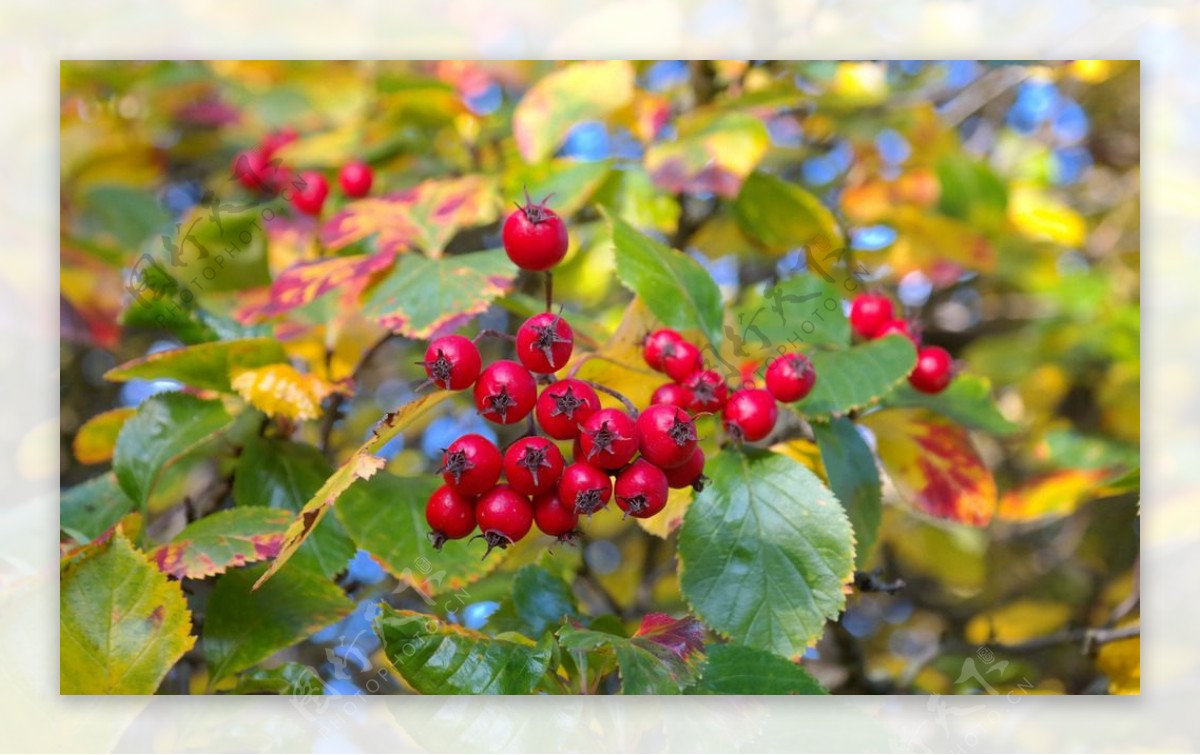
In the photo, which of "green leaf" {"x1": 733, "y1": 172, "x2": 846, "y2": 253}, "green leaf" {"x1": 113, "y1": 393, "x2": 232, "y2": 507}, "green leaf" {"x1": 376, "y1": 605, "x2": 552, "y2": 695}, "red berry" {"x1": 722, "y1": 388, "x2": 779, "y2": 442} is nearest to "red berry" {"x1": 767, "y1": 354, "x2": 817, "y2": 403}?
"red berry" {"x1": 722, "y1": 388, "x2": 779, "y2": 442}

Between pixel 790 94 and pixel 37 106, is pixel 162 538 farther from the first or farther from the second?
pixel 790 94

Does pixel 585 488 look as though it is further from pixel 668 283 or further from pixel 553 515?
pixel 668 283

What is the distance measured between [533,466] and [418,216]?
19.9 inches

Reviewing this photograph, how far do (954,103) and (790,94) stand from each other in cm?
31

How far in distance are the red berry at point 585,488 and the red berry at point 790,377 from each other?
0.74 feet

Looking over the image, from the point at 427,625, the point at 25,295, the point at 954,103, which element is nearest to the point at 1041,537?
the point at 954,103

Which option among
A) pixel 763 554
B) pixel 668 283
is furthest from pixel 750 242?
pixel 763 554

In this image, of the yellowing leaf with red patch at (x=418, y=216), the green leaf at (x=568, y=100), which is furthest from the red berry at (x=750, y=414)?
the green leaf at (x=568, y=100)

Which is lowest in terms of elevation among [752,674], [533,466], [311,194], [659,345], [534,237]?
[752,674]

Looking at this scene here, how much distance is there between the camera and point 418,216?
4.01 ft

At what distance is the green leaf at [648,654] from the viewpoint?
0.91 meters

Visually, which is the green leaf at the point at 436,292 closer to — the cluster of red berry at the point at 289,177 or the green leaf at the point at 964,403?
the cluster of red berry at the point at 289,177

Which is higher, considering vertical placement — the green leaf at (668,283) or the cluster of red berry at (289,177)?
the cluster of red berry at (289,177)

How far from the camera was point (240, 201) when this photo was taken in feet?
4.72
